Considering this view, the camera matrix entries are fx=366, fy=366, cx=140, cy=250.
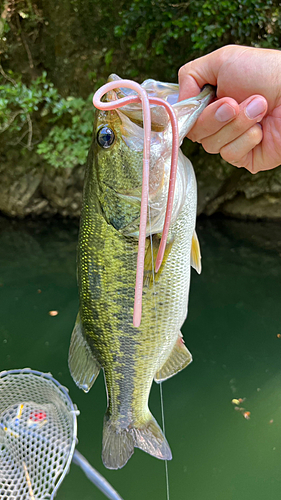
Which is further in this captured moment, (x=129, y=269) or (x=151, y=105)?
(x=129, y=269)

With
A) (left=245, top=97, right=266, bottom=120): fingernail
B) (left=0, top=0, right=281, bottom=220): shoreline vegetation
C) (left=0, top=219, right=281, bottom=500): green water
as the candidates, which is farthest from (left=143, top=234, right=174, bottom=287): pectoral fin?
(left=0, top=0, right=281, bottom=220): shoreline vegetation

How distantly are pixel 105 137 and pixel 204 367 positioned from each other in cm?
230

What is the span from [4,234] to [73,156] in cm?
162

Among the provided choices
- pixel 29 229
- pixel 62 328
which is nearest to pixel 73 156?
pixel 29 229

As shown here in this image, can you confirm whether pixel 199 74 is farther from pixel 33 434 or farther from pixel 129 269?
pixel 33 434

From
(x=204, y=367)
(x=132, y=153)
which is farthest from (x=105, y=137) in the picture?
(x=204, y=367)

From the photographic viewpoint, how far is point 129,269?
1258mm

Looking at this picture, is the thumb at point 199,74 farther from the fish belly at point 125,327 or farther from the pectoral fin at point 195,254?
the pectoral fin at point 195,254

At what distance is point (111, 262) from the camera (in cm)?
128

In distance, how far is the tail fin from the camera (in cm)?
144

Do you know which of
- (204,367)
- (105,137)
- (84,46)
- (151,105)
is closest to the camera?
(151,105)

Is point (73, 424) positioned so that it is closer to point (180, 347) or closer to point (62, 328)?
point (180, 347)

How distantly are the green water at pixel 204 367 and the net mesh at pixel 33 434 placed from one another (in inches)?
32.3

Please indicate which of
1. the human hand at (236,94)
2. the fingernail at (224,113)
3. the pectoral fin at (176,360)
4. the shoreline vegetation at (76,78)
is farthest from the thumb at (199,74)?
the shoreline vegetation at (76,78)
